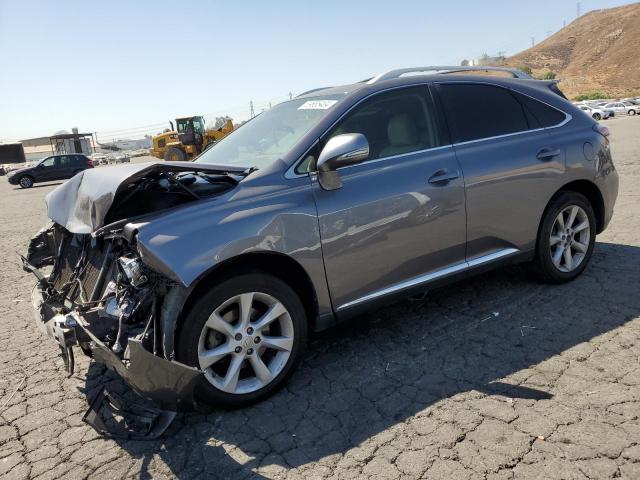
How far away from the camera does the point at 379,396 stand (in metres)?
3.11

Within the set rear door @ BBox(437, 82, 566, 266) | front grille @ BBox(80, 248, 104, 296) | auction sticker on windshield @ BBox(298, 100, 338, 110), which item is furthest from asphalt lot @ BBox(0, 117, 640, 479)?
auction sticker on windshield @ BBox(298, 100, 338, 110)

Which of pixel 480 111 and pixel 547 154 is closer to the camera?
pixel 480 111

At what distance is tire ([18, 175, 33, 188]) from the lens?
26.8 metres

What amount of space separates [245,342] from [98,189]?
131 centimetres

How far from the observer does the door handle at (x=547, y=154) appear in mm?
4219

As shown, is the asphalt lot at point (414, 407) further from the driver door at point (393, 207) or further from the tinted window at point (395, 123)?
the tinted window at point (395, 123)

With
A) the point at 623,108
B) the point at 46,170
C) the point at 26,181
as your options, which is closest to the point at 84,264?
the point at 26,181

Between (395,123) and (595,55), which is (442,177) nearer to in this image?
(395,123)

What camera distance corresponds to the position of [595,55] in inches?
4419

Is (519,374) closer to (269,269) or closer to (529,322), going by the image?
(529,322)

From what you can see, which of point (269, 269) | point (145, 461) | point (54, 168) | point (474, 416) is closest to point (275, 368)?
point (269, 269)

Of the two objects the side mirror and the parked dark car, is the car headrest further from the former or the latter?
the parked dark car

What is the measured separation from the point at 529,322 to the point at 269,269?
213 cm

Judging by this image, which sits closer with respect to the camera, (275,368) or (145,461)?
(145,461)
